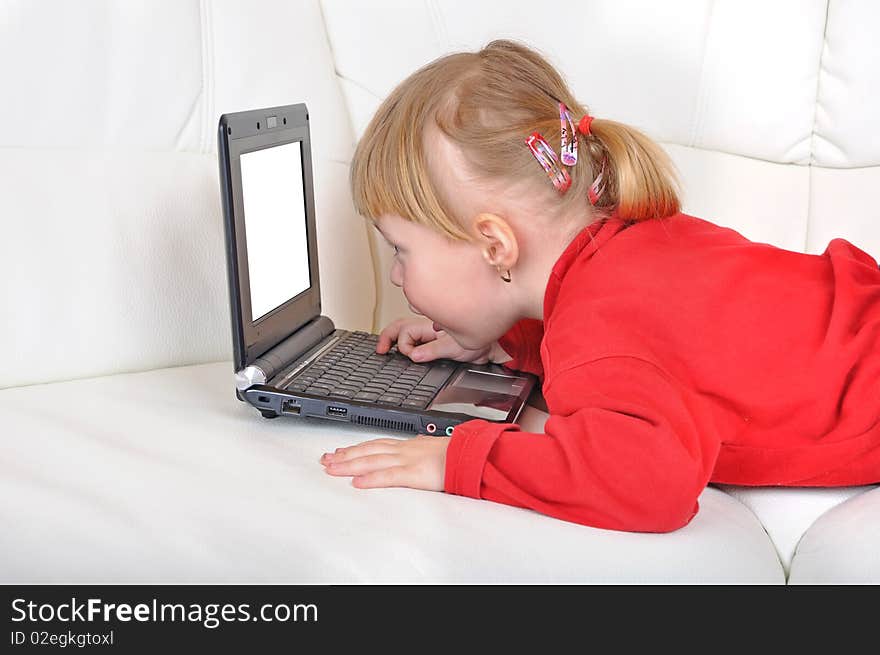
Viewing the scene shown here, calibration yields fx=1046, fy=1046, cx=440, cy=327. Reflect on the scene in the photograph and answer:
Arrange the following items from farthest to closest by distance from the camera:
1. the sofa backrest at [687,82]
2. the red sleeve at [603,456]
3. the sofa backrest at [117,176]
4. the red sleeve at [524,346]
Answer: the sofa backrest at [687,82] < the red sleeve at [524,346] < the sofa backrest at [117,176] < the red sleeve at [603,456]

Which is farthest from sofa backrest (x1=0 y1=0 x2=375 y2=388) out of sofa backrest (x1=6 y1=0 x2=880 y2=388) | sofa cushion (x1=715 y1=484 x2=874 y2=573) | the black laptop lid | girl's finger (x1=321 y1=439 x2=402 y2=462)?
sofa cushion (x1=715 y1=484 x2=874 y2=573)

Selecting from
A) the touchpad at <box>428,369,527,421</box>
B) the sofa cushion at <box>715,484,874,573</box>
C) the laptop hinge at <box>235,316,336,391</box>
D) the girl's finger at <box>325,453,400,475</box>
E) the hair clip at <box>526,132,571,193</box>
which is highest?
the hair clip at <box>526,132,571,193</box>

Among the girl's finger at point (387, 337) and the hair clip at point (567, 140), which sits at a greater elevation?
the hair clip at point (567, 140)

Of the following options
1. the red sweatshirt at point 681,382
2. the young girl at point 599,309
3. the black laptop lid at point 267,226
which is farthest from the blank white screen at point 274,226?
the red sweatshirt at point 681,382

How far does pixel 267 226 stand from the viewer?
1.23m

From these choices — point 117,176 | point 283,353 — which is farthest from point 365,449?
point 117,176

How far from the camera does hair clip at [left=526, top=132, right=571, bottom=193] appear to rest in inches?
44.7

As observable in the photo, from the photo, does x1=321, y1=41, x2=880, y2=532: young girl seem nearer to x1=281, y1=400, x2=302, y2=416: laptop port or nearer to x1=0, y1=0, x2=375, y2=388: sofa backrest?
x1=281, y1=400, x2=302, y2=416: laptop port

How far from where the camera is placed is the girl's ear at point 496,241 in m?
1.15

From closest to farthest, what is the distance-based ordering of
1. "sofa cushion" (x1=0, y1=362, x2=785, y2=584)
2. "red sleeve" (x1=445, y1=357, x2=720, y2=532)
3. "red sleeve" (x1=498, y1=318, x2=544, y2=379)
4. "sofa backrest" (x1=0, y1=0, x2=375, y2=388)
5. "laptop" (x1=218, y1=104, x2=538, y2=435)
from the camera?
"sofa cushion" (x1=0, y1=362, x2=785, y2=584) → "red sleeve" (x1=445, y1=357, x2=720, y2=532) → "laptop" (x1=218, y1=104, x2=538, y2=435) → "sofa backrest" (x1=0, y1=0, x2=375, y2=388) → "red sleeve" (x1=498, y1=318, x2=544, y2=379)

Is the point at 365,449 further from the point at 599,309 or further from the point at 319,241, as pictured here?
the point at 319,241

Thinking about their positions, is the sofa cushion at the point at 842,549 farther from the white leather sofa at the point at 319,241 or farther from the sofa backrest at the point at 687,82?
Result: the sofa backrest at the point at 687,82

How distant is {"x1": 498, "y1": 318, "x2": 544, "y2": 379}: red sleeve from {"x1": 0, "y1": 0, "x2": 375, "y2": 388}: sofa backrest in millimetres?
329

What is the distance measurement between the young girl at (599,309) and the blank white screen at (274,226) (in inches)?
4.3
